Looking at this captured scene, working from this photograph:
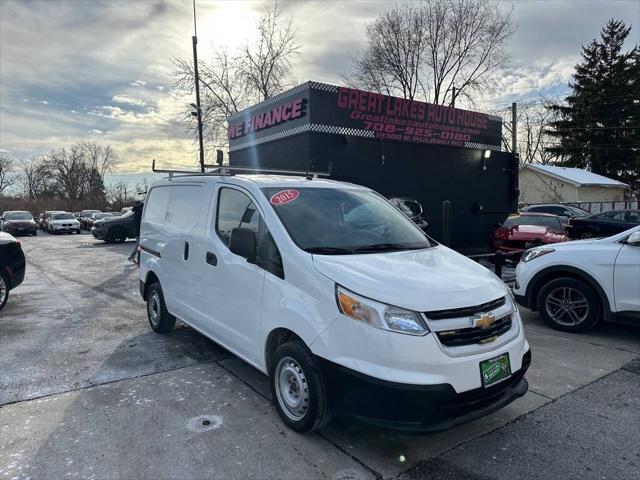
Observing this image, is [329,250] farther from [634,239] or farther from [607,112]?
[607,112]

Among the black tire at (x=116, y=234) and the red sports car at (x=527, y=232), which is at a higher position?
the red sports car at (x=527, y=232)

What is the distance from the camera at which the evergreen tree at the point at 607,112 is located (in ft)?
127

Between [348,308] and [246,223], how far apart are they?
1.45m

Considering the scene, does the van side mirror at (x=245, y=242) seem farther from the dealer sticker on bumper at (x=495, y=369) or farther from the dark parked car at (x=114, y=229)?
the dark parked car at (x=114, y=229)

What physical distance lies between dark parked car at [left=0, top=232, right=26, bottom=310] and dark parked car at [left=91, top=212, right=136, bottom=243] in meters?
12.5

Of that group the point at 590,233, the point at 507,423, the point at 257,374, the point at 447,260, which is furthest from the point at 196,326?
the point at 590,233

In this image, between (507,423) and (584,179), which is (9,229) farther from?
(584,179)

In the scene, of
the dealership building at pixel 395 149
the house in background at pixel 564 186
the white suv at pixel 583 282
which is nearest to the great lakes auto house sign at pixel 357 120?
the dealership building at pixel 395 149

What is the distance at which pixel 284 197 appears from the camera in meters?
3.82

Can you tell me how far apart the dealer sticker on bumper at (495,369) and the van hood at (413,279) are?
380 millimetres

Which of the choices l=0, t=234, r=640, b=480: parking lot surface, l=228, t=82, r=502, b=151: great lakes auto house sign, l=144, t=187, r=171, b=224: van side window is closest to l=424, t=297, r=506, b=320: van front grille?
l=0, t=234, r=640, b=480: parking lot surface

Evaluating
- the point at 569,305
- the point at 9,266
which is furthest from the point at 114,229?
the point at 569,305

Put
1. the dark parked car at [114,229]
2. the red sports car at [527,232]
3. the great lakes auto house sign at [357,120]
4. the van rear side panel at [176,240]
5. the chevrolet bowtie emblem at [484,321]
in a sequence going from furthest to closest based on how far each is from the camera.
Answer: the dark parked car at [114,229] → the red sports car at [527,232] → the great lakes auto house sign at [357,120] → the van rear side panel at [176,240] → the chevrolet bowtie emblem at [484,321]

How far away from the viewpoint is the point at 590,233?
15148 mm
